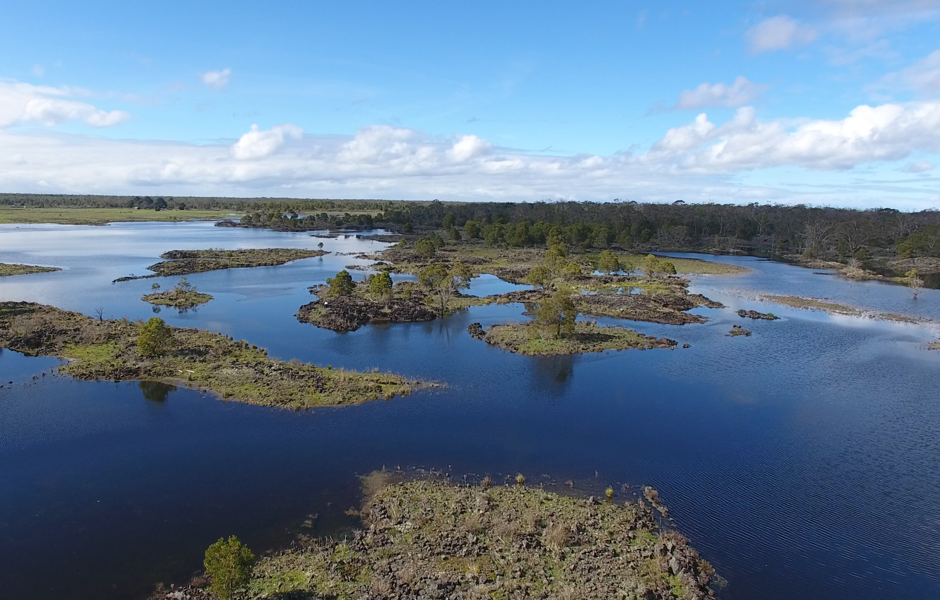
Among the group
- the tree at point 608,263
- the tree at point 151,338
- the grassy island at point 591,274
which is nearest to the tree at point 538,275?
the grassy island at point 591,274

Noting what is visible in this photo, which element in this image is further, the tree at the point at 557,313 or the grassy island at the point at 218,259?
the grassy island at the point at 218,259

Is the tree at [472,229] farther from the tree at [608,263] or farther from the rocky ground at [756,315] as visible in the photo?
the rocky ground at [756,315]

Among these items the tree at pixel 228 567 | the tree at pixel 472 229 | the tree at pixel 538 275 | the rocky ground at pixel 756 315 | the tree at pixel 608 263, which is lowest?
the tree at pixel 228 567

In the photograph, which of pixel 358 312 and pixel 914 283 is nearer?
pixel 358 312

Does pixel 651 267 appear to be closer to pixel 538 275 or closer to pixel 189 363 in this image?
pixel 538 275

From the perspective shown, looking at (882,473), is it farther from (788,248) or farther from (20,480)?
(788,248)

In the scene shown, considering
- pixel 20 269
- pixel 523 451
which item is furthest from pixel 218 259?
pixel 523 451
